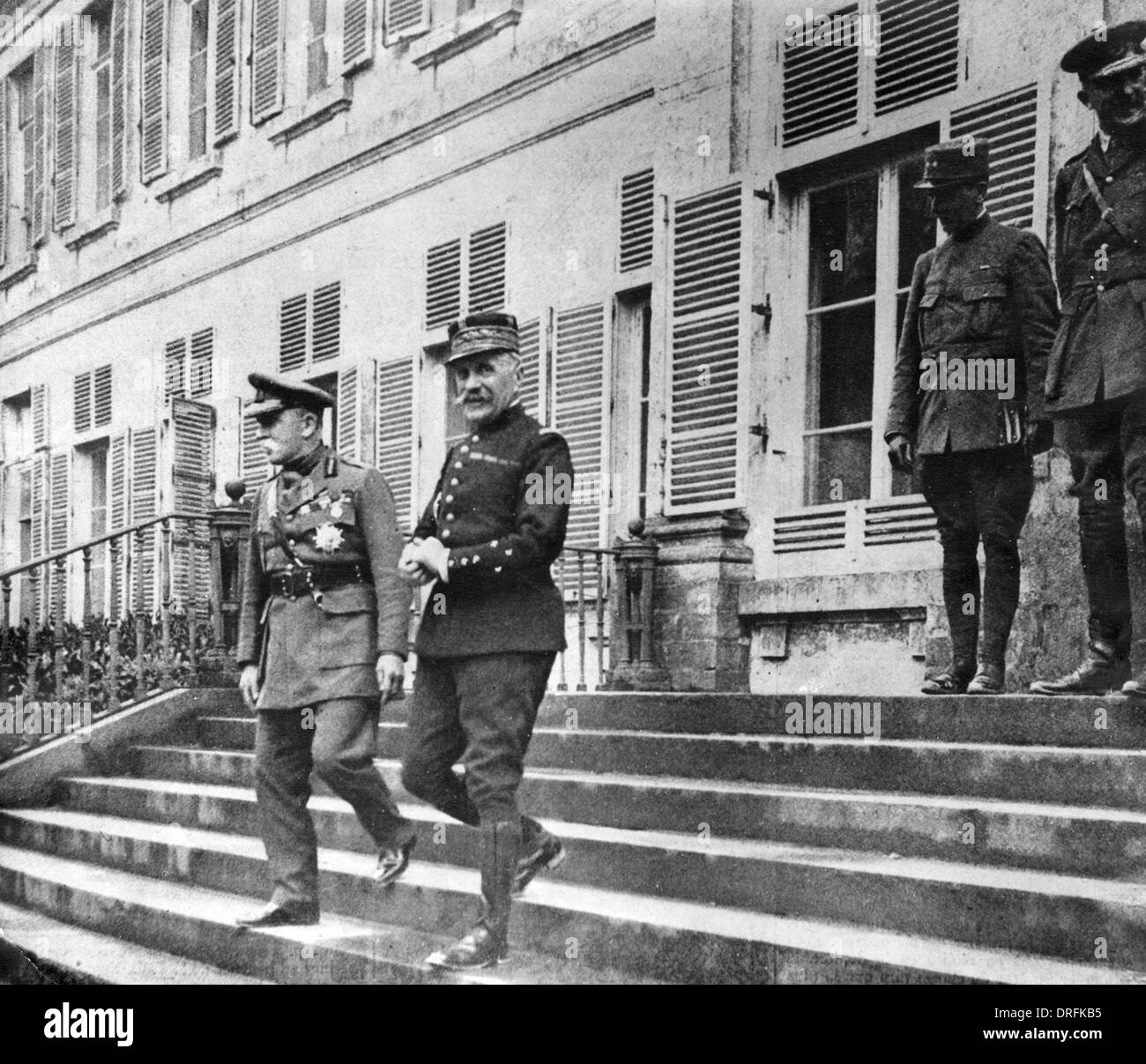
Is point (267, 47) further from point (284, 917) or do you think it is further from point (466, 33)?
point (284, 917)

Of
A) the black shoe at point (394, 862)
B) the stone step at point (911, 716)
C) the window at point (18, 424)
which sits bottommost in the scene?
the black shoe at point (394, 862)

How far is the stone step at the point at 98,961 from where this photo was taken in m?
4.43

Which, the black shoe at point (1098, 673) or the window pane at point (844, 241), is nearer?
the black shoe at point (1098, 673)

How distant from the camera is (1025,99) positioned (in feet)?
19.1

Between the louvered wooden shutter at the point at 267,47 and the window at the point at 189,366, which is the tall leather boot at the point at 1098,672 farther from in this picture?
the window at the point at 189,366

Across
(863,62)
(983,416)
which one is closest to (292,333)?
(863,62)

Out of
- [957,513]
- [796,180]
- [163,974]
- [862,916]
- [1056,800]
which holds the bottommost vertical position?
[163,974]

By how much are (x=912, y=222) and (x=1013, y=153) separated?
0.69 m

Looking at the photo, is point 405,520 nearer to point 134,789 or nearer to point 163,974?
point 134,789

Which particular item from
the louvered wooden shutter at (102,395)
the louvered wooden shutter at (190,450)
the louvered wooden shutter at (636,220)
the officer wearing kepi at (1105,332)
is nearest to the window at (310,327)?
the louvered wooden shutter at (190,450)

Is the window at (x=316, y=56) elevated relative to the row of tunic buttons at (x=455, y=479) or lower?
elevated

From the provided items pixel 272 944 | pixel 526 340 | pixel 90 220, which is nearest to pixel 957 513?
pixel 272 944

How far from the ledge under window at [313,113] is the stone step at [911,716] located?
436cm
